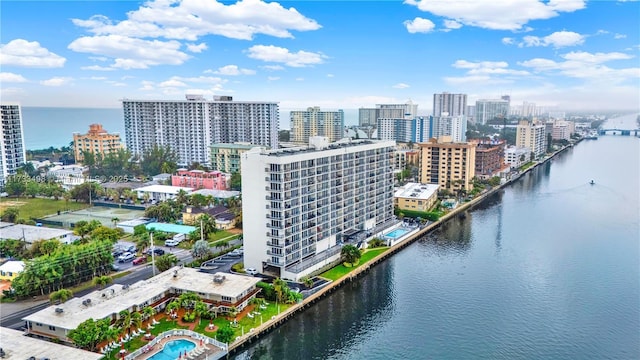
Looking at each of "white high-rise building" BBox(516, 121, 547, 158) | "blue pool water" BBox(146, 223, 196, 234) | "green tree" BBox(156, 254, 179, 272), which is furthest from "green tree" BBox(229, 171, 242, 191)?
"white high-rise building" BBox(516, 121, 547, 158)

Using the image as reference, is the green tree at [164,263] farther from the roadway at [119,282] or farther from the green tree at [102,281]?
the green tree at [102,281]

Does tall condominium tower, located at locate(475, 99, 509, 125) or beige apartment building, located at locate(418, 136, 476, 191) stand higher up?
tall condominium tower, located at locate(475, 99, 509, 125)

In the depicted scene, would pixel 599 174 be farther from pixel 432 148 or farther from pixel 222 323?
pixel 222 323

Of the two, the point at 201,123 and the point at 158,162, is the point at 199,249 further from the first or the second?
the point at 201,123

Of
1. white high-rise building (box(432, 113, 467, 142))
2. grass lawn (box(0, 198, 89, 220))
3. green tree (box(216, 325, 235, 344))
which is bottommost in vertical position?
green tree (box(216, 325, 235, 344))

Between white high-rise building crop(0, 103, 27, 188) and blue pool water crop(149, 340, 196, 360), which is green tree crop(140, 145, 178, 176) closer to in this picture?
white high-rise building crop(0, 103, 27, 188)

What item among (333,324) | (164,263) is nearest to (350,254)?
(333,324)

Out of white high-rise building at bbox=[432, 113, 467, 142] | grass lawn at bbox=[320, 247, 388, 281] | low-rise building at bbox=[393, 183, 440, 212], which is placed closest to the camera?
grass lawn at bbox=[320, 247, 388, 281]
